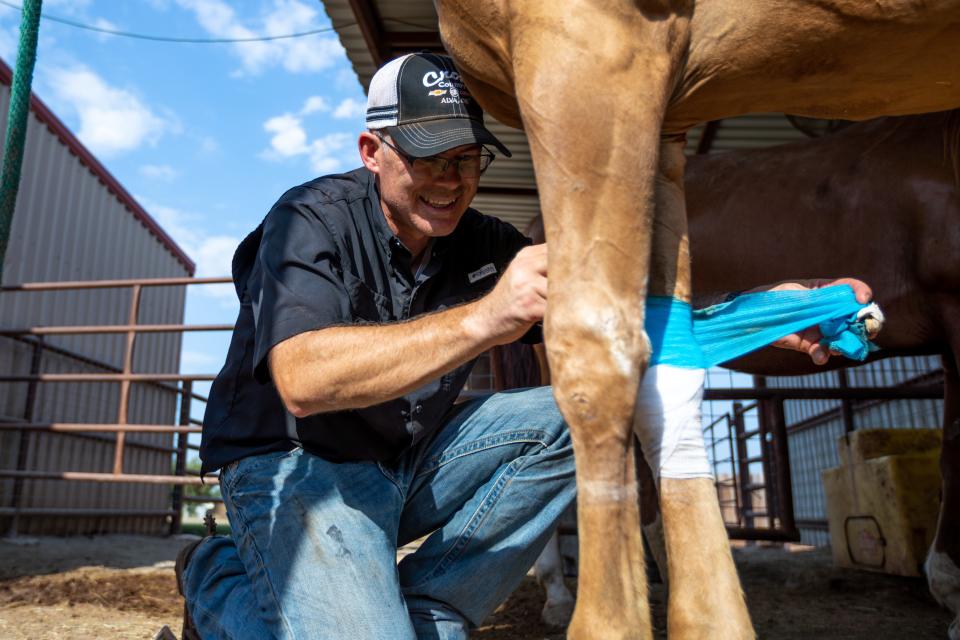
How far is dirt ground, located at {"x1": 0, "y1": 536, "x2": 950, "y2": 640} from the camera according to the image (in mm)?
3113

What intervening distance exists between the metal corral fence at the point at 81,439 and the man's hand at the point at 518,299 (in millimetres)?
4473

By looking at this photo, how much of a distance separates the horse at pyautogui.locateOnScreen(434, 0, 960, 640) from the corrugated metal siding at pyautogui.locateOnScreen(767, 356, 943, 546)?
6793mm

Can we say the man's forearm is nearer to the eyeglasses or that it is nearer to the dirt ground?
the eyeglasses

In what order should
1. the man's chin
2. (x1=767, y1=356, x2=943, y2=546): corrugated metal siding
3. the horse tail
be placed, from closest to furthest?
the man's chin → the horse tail → (x1=767, y1=356, x2=943, y2=546): corrugated metal siding

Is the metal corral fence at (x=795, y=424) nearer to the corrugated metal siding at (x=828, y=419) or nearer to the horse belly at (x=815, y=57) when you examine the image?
the corrugated metal siding at (x=828, y=419)

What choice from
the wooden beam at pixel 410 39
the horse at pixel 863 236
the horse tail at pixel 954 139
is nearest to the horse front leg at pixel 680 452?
the horse tail at pixel 954 139

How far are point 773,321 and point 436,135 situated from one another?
0.82m

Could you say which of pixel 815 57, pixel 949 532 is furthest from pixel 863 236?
pixel 815 57

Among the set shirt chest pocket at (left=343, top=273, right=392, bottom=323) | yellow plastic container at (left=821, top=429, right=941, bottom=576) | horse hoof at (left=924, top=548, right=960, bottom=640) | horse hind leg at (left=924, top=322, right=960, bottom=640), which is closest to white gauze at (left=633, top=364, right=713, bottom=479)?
shirt chest pocket at (left=343, top=273, right=392, bottom=323)

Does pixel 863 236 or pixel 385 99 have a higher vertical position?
pixel 863 236

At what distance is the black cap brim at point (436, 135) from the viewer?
1.72m

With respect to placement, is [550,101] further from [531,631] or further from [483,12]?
[531,631]

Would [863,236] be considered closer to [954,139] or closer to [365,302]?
[954,139]

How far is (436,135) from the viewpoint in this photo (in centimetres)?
174
